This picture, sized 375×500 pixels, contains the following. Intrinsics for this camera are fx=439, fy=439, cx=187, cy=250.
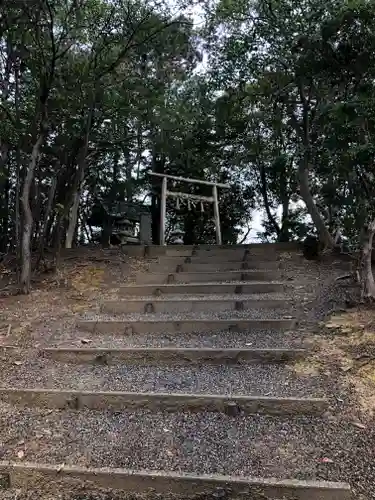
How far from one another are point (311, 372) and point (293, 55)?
363cm

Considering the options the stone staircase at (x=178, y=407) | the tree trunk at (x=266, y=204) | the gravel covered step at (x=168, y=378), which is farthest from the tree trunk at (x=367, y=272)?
the tree trunk at (x=266, y=204)

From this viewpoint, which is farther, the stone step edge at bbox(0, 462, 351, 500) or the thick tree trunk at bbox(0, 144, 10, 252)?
the thick tree trunk at bbox(0, 144, 10, 252)

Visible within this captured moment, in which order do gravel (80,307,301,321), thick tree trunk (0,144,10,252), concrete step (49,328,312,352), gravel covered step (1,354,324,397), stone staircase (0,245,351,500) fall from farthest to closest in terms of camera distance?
thick tree trunk (0,144,10,252) < gravel (80,307,301,321) < concrete step (49,328,312,352) < gravel covered step (1,354,324,397) < stone staircase (0,245,351,500)

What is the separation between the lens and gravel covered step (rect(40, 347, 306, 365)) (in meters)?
3.11

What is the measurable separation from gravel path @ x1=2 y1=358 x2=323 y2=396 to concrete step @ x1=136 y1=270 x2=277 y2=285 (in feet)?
7.68

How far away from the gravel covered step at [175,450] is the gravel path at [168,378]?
0.23 meters

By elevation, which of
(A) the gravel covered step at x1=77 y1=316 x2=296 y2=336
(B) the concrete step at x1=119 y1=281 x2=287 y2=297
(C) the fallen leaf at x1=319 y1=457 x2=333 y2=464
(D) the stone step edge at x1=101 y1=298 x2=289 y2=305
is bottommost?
(C) the fallen leaf at x1=319 y1=457 x2=333 y2=464

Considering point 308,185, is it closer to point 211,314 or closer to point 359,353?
point 211,314

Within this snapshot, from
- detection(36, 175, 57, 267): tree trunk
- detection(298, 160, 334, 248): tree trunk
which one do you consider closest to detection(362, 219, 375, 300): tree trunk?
detection(298, 160, 334, 248): tree trunk

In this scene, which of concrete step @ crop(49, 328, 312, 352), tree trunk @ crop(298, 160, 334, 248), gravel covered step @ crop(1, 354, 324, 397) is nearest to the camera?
gravel covered step @ crop(1, 354, 324, 397)

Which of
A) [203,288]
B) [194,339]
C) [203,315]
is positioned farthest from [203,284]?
[194,339]

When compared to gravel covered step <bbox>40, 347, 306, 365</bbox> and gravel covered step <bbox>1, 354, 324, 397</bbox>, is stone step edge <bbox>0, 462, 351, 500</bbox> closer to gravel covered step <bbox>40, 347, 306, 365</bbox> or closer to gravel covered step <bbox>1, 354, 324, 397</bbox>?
gravel covered step <bbox>1, 354, 324, 397</bbox>

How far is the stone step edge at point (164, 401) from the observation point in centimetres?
249

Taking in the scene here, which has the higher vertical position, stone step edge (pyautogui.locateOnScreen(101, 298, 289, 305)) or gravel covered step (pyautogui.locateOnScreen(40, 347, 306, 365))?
stone step edge (pyautogui.locateOnScreen(101, 298, 289, 305))
